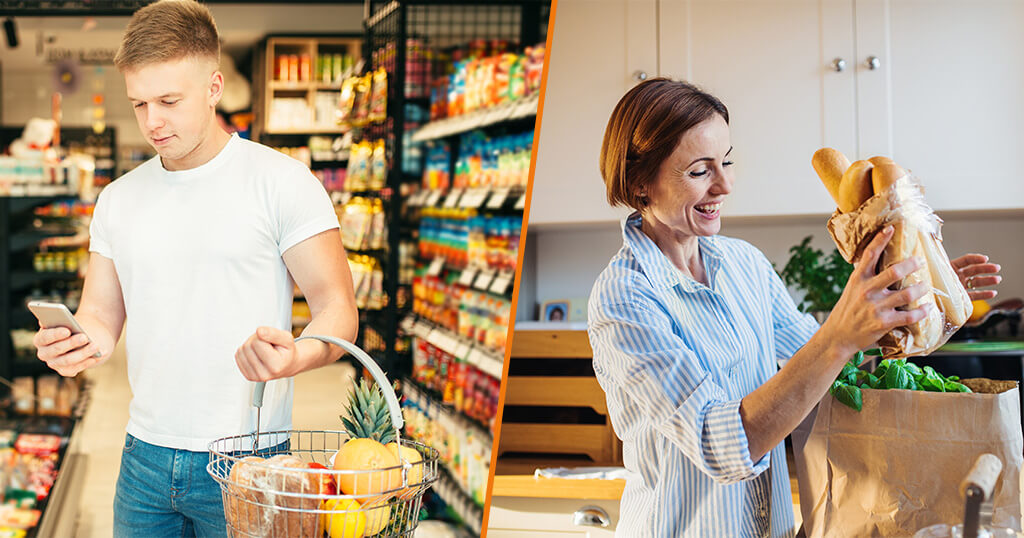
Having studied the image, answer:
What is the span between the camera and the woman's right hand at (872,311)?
1.01 metres

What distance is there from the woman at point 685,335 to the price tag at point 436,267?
224cm

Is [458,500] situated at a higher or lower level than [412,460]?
lower

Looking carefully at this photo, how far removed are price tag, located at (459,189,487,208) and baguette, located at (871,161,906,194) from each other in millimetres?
2053

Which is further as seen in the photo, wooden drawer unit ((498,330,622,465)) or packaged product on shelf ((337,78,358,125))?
packaged product on shelf ((337,78,358,125))

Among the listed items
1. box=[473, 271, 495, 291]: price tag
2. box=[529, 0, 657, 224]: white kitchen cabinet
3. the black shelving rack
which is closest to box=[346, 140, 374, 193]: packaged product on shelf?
the black shelving rack

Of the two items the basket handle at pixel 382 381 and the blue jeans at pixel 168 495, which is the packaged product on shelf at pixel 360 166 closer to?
the blue jeans at pixel 168 495

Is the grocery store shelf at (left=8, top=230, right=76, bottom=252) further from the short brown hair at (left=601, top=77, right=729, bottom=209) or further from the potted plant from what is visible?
Answer: the short brown hair at (left=601, top=77, right=729, bottom=209)

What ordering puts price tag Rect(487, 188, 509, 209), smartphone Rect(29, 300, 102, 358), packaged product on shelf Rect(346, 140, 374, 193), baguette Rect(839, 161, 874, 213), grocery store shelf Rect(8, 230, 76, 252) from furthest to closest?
grocery store shelf Rect(8, 230, 76, 252) → packaged product on shelf Rect(346, 140, 374, 193) → price tag Rect(487, 188, 509, 209) → smartphone Rect(29, 300, 102, 358) → baguette Rect(839, 161, 874, 213)

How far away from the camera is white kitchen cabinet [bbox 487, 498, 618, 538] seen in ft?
8.25

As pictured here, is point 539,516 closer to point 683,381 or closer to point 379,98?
point 683,381

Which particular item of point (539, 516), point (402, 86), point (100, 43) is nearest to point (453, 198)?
point (402, 86)

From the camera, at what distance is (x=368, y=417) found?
122cm

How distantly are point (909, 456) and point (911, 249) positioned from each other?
11.2 inches

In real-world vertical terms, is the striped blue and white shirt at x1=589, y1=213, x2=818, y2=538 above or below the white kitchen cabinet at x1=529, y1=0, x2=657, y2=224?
below
